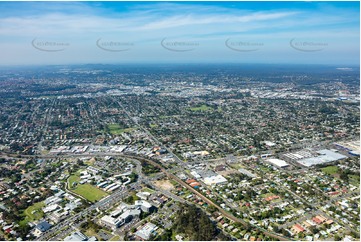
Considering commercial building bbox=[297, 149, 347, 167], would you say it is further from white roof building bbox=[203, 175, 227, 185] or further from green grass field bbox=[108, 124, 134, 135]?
green grass field bbox=[108, 124, 134, 135]

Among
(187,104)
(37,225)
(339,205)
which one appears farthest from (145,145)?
(187,104)

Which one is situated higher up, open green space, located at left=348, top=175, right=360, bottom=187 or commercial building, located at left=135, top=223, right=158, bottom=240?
open green space, located at left=348, top=175, right=360, bottom=187

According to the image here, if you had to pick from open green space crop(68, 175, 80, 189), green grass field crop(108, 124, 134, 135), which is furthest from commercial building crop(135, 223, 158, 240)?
green grass field crop(108, 124, 134, 135)

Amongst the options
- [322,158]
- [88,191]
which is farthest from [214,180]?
[322,158]

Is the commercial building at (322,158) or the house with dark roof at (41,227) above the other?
the commercial building at (322,158)

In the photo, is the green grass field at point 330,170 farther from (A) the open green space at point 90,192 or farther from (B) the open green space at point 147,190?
(A) the open green space at point 90,192

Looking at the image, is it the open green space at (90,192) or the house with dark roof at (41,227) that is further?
the open green space at (90,192)

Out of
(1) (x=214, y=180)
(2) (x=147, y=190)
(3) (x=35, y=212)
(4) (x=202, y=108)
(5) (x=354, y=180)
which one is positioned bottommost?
(3) (x=35, y=212)

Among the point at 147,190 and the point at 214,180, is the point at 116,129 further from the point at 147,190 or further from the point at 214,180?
the point at 214,180

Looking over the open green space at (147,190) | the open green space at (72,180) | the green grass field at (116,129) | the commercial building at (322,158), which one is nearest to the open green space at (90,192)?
the open green space at (72,180)
